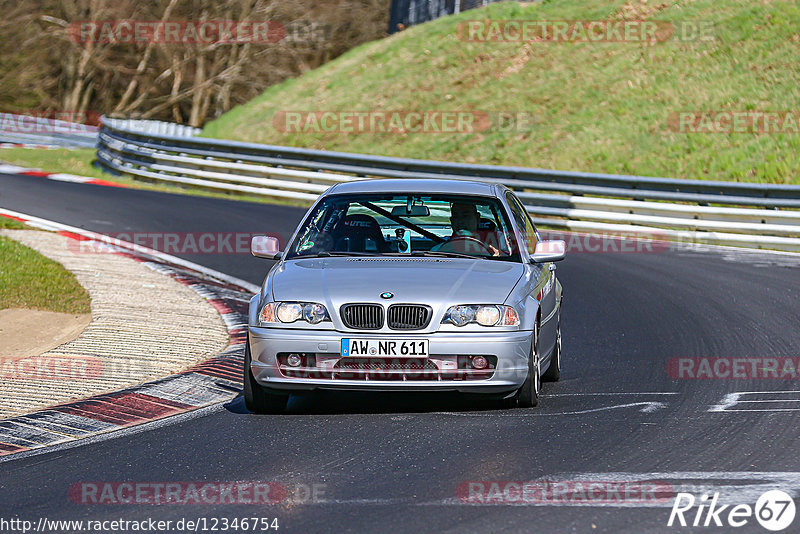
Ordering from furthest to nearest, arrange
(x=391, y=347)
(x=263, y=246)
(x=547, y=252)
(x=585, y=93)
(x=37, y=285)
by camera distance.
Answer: (x=585, y=93) → (x=37, y=285) → (x=547, y=252) → (x=263, y=246) → (x=391, y=347)

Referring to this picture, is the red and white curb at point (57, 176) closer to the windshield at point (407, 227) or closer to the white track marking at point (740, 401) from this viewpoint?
the windshield at point (407, 227)

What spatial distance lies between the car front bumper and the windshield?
3.62ft

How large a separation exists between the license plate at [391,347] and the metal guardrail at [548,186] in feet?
40.8

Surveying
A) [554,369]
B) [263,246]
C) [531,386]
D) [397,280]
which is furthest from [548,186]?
[397,280]

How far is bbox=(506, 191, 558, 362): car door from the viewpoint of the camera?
8039 mm

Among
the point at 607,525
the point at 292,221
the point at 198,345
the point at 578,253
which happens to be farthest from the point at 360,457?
the point at 292,221

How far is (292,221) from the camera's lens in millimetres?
20188

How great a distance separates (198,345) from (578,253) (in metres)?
8.85

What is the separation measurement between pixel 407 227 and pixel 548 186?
1273 cm

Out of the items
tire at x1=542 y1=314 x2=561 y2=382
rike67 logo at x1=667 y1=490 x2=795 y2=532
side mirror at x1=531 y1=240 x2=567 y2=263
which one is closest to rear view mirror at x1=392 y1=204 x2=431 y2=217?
side mirror at x1=531 y1=240 x2=567 y2=263

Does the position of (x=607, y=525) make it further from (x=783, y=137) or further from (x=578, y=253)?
(x=783, y=137)

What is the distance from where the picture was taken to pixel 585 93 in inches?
1221

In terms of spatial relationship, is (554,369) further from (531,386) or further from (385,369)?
(385,369)

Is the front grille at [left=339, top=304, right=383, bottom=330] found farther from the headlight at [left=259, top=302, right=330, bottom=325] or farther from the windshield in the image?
the windshield
